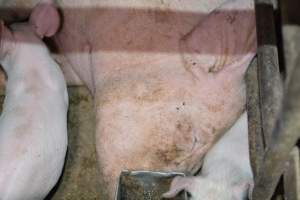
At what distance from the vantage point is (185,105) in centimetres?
238

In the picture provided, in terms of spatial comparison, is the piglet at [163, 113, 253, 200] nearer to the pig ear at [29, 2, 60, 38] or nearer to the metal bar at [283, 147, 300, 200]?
the metal bar at [283, 147, 300, 200]

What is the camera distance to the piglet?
82.3 inches

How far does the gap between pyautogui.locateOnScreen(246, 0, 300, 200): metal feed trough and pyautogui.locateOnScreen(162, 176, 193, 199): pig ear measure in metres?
0.31

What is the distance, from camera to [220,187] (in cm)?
211

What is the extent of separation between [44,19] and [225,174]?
1252mm

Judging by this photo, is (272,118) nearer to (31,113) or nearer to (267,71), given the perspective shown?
(267,71)

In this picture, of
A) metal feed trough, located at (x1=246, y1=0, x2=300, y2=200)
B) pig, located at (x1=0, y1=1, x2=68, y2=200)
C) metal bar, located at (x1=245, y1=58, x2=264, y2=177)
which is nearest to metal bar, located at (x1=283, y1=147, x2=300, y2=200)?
metal feed trough, located at (x1=246, y1=0, x2=300, y2=200)

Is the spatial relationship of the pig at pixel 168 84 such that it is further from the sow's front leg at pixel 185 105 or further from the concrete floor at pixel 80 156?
the concrete floor at pixel 80 156

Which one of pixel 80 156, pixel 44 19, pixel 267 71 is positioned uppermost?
pixel 44 19

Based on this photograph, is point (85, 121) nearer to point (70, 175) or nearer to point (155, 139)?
point (70, 175)

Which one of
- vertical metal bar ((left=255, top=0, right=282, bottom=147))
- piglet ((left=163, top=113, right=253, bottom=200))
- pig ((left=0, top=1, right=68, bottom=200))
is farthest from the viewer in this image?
pig ((left=0, top=1, right=68, bottom=200))

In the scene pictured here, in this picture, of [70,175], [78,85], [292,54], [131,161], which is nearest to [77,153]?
[70,175]

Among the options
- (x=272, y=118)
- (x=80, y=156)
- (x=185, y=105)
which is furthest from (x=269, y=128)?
(x=80, y=156)

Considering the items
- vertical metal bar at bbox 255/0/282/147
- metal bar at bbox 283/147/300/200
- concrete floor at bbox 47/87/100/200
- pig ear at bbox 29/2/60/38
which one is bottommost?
concrete floor at bbox 47/87/100/200
